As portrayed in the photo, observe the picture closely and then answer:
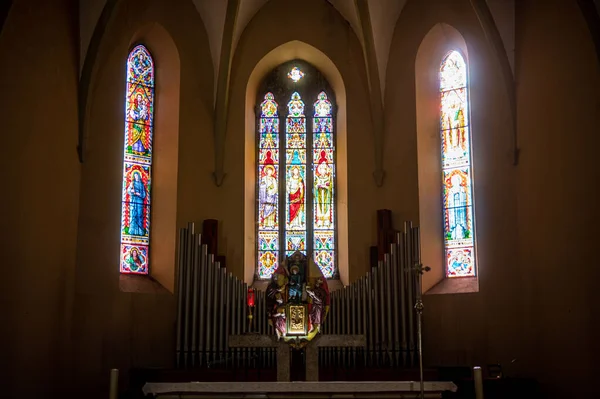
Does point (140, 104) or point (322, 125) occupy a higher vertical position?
point (140, 104)

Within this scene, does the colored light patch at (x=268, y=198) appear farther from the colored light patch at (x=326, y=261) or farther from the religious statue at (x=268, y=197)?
the colored light patch at (x=326, y=261)

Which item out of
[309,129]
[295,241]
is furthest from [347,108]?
[295,241]

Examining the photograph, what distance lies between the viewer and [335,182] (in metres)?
16.1

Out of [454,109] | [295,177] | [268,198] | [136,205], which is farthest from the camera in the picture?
[295,177]

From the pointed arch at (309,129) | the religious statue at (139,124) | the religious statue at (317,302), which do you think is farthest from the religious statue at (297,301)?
the religious statue at (139,124)

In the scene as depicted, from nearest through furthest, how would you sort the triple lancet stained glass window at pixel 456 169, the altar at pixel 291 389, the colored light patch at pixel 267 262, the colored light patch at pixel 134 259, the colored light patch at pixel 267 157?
the altar at pixel 291 389, the colored light patch at pixel 134 259, the triple lancet stained glass window at pixel 456 169, the colored light patch at pixel 267 262, the colored light patch at pixel 267 157

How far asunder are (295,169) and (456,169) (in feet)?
9.88

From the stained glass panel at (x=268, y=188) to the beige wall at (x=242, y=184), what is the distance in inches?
28.6

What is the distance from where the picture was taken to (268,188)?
16.1 metres

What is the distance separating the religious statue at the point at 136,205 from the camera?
14836 millimetres

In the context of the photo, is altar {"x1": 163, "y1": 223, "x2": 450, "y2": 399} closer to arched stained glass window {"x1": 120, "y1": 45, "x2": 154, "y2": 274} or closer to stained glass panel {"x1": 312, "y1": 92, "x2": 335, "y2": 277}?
arched stained glass window {"x1": 120, "y1": 45, "x2": 154, "y2": 274}
